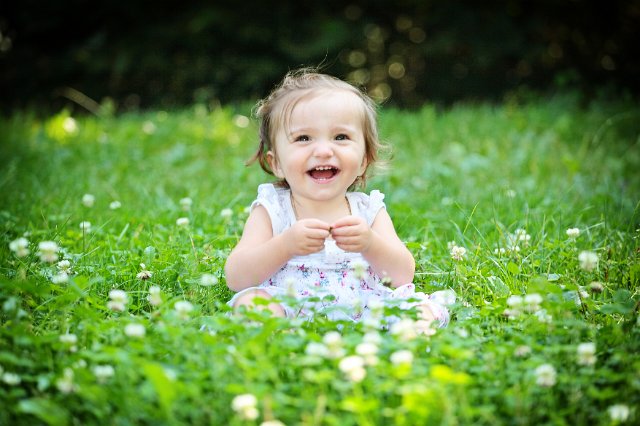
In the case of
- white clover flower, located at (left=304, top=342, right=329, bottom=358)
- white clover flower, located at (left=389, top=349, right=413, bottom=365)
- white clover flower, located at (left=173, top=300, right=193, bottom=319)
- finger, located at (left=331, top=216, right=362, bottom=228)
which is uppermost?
finger, located at (left=331, top=216, right=362, bottom=228)

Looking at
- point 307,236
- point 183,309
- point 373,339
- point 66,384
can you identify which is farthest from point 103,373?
point 307,236

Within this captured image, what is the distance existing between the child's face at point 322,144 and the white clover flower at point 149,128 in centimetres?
384

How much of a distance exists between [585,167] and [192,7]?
17.5ft

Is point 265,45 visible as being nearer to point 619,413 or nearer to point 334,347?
point 334,347

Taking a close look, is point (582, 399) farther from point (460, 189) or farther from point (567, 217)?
point (460, 189)

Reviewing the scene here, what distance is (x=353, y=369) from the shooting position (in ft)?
5.57

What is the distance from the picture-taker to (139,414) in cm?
167

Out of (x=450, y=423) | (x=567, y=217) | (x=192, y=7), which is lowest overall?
(x=450, y=423)

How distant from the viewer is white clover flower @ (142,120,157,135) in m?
6.17

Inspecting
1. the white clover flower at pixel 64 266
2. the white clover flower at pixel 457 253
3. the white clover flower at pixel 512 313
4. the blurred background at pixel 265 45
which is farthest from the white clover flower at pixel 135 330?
the blurred background at pixel 265 45

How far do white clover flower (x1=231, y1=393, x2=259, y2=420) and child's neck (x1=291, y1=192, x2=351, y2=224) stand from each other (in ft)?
3.68

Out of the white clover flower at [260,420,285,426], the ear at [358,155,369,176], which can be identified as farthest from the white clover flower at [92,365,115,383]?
the ear at [358,155,369,176]

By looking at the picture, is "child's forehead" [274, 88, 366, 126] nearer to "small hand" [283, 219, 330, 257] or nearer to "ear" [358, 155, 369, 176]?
"ear" [358, 155, 369, 176]

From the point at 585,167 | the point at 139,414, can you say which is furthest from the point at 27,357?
the point at 585,167
